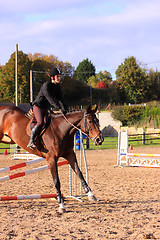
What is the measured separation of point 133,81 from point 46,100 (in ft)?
166

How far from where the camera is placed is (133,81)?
5575 cm

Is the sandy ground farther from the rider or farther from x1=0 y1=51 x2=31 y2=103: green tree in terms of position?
x1=0 y1=51 x2=31 y2=103: green tree

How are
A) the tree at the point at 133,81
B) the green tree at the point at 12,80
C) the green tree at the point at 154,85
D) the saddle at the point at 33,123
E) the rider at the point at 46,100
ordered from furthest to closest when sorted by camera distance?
1. the green tree at the point at 154,85
2. the tree at the point at 133,81
3. the green tree at the point at 12,80
4. the saddle at the point at 33,123
5. the rider at the point at 46,100

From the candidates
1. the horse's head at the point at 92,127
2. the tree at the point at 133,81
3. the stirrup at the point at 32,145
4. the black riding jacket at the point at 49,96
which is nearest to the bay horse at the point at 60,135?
the horse's head at the point at 92,127

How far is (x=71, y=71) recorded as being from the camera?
5653cm

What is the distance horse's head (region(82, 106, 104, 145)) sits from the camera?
5914 mm

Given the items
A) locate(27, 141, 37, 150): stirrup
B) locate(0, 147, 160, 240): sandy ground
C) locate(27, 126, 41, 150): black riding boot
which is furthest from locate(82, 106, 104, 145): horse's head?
locate(0, 147, 160, 240): sandy ground

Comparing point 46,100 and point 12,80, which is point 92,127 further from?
point 12,80

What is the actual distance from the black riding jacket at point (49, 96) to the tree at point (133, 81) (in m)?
50.1

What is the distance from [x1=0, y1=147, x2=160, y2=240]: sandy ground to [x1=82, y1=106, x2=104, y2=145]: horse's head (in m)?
1.40

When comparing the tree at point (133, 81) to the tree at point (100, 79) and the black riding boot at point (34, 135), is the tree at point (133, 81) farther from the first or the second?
the black riding boot at point (34, 135)

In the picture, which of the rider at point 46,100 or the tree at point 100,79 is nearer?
the rider at point 46,100

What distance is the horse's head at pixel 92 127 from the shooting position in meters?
5.91

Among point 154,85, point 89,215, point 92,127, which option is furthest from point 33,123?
point 154,85
